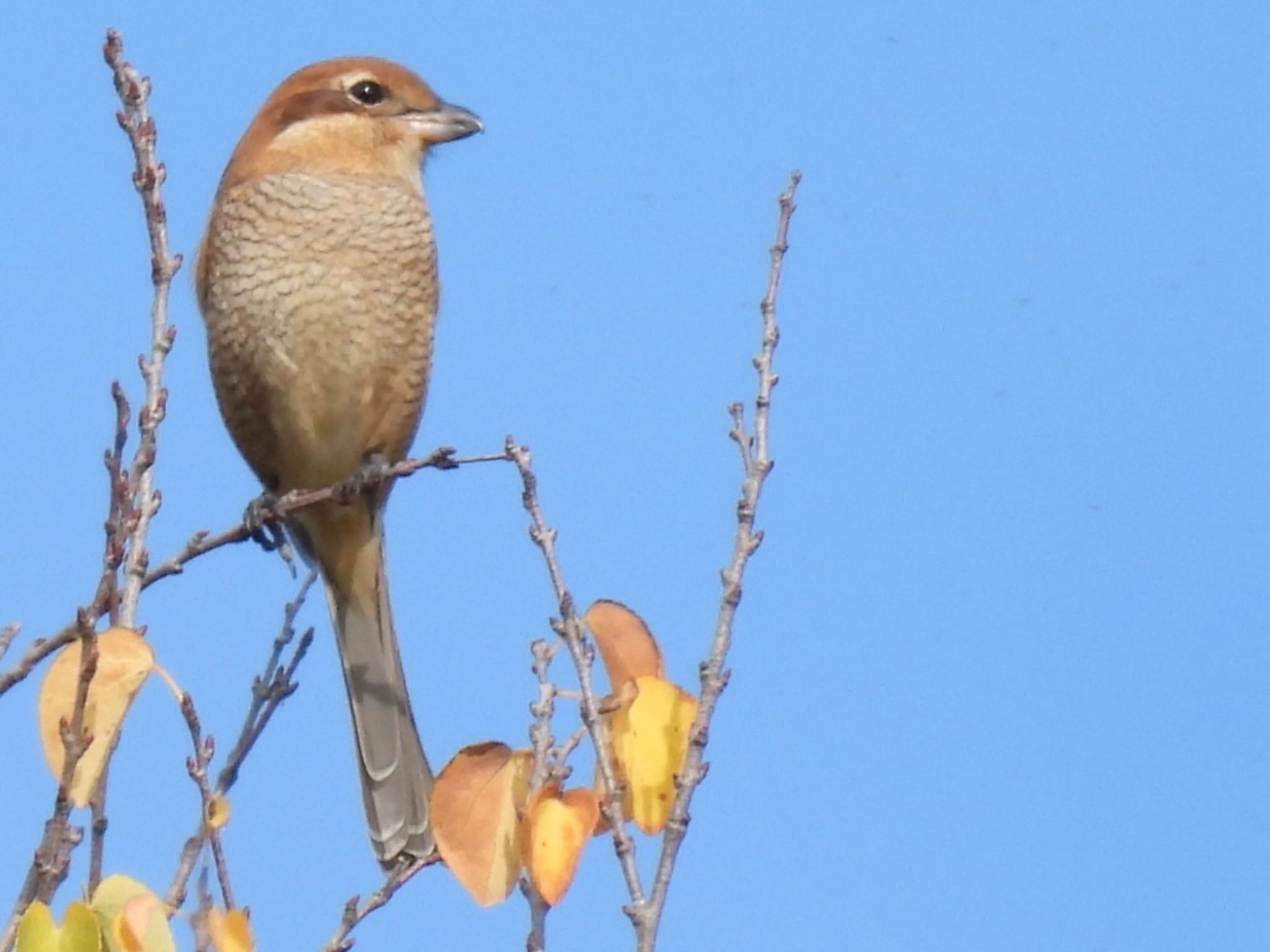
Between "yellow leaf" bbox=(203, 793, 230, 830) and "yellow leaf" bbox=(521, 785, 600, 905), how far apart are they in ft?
1.17

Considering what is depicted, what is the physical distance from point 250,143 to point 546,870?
2.59 meters

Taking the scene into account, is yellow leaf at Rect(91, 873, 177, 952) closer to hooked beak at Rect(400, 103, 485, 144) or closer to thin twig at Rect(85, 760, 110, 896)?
thin twig at Rect(85, 760, 110, 896)

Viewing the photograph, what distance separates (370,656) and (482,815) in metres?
1.88

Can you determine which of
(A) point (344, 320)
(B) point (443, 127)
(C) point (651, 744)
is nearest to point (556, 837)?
(C) point (651, 744)

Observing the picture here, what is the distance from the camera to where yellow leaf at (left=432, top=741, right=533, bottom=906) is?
7.82 ft

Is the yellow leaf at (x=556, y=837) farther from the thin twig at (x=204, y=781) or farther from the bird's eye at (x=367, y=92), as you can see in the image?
the bird's eye at (x=367, y=92)

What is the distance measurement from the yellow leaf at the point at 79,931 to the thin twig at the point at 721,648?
560 millimetres

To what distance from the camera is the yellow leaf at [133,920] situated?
197 centimetres

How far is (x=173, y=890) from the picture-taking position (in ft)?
7.48

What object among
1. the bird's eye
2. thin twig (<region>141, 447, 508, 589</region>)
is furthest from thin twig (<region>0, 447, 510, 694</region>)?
the bird's eye

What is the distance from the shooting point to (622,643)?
95.8 inches

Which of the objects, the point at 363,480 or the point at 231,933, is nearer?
the point at 231,933

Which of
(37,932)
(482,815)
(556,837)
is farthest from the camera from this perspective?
(482,815)

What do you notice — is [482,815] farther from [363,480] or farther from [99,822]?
[363,480]
